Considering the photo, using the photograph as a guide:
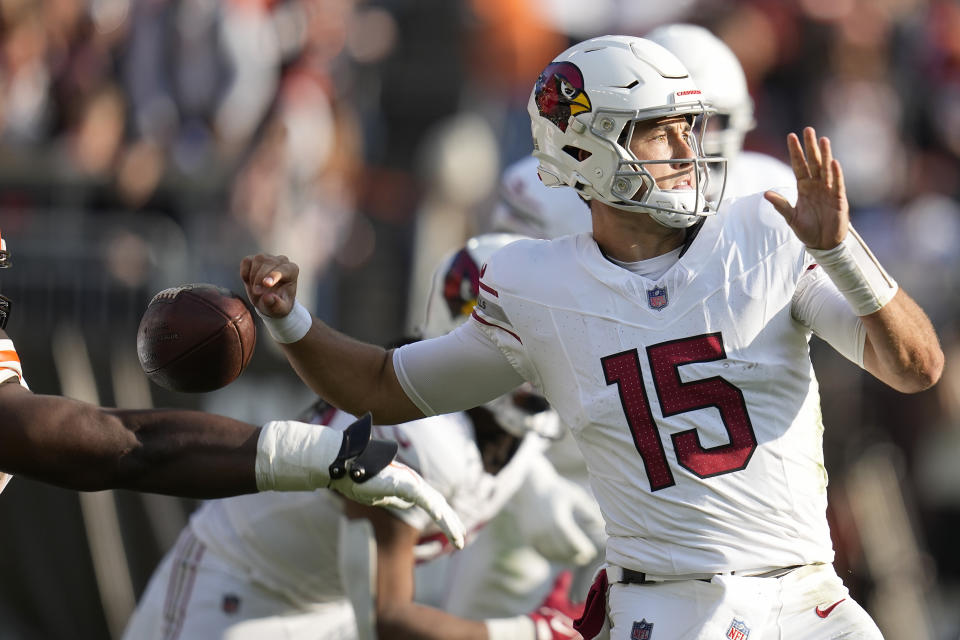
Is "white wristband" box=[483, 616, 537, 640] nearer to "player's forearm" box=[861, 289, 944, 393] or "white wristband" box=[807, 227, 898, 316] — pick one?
"player's forearm" box=[861, 289, 944, 393]

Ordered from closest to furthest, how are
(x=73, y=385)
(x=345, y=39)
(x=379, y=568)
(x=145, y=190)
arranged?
(x=379, y=568)
(x=73, y=385)
(x=145, y=190)
(x=345, y=39)

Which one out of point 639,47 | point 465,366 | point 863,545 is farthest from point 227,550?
point 863,545

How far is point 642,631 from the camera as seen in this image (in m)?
3.19

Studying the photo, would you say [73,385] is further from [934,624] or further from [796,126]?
[796,126]

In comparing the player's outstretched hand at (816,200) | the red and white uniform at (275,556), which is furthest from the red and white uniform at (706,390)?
the red and white uniform at (275,556)

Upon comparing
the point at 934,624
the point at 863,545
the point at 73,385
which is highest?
the point at 73,385

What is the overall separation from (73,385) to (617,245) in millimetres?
4278

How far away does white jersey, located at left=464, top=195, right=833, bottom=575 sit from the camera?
3.20 m

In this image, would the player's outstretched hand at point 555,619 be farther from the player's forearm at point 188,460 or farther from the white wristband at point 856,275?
the white wristband at point 856,275

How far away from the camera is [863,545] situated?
815 cm

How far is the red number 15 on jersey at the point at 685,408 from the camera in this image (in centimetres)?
320

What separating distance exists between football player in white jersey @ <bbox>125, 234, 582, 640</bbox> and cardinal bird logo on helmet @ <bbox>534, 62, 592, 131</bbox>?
1.03 meters

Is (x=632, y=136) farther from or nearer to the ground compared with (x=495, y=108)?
farther from the ground

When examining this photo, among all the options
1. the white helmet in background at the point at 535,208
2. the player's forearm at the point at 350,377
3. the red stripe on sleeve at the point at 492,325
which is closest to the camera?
the red stripe on sleeve at the point at 492,325
